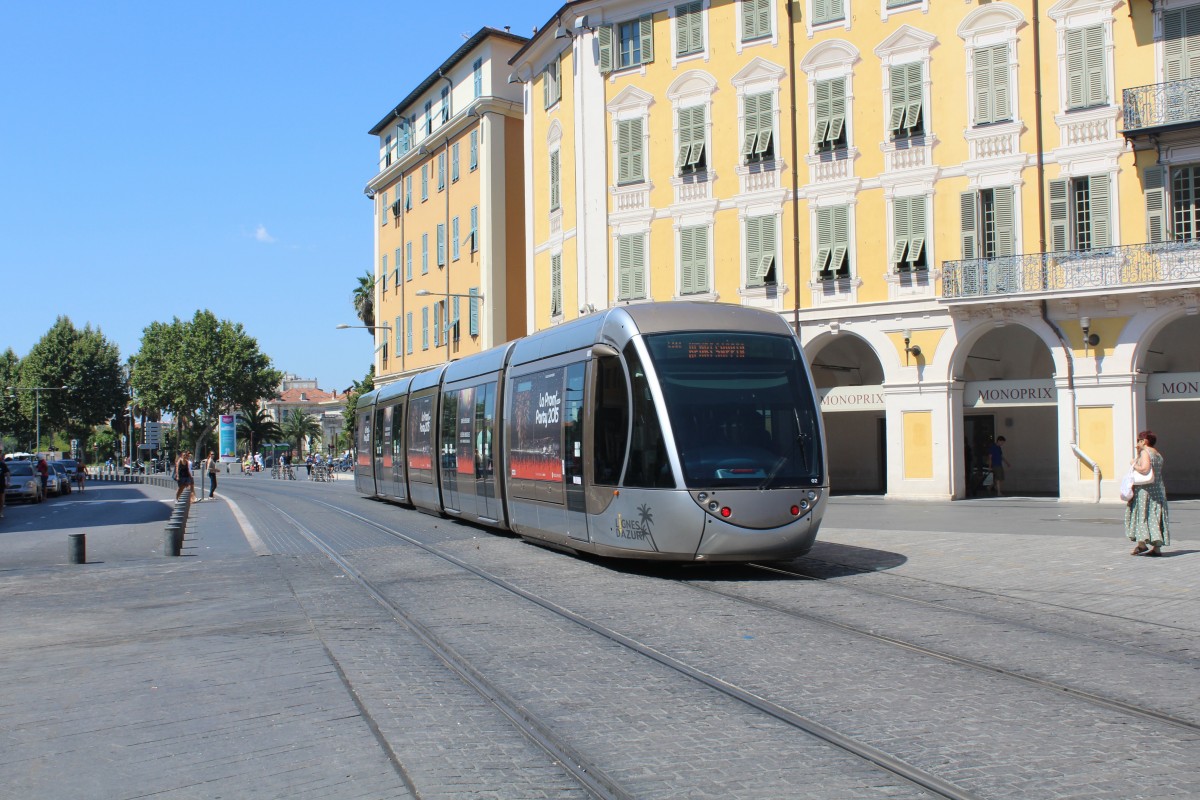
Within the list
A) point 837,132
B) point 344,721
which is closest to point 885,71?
point 837,132

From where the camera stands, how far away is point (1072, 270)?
2684 cm

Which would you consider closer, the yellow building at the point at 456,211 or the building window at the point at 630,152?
the building window at the point at 630,152

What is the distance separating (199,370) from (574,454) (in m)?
93.8

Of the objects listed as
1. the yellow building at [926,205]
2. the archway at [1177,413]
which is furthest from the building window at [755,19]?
the archway at [1177,413]

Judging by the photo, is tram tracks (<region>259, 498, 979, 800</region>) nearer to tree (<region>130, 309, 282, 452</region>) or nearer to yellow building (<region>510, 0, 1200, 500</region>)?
yellow building (<region>510, 0, 1200, 500</region>)

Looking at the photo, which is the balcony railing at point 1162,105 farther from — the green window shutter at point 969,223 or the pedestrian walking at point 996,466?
the pedestrian walking at point 996,466

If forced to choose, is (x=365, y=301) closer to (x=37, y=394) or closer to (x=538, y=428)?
(x=37, y=394)

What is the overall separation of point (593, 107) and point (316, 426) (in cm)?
14133

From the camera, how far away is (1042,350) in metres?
31.1

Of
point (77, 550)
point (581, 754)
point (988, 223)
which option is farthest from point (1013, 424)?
point (581, 754)

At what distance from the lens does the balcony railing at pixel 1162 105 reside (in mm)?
25109

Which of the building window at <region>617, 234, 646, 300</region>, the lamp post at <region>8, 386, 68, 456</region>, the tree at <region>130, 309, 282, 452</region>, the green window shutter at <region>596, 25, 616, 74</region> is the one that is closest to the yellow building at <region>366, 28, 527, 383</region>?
the building window at <region>617, 234, 646, 300</region>

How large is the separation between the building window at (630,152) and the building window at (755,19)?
4011mm

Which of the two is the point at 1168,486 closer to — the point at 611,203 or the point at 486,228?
the point at 611,203
